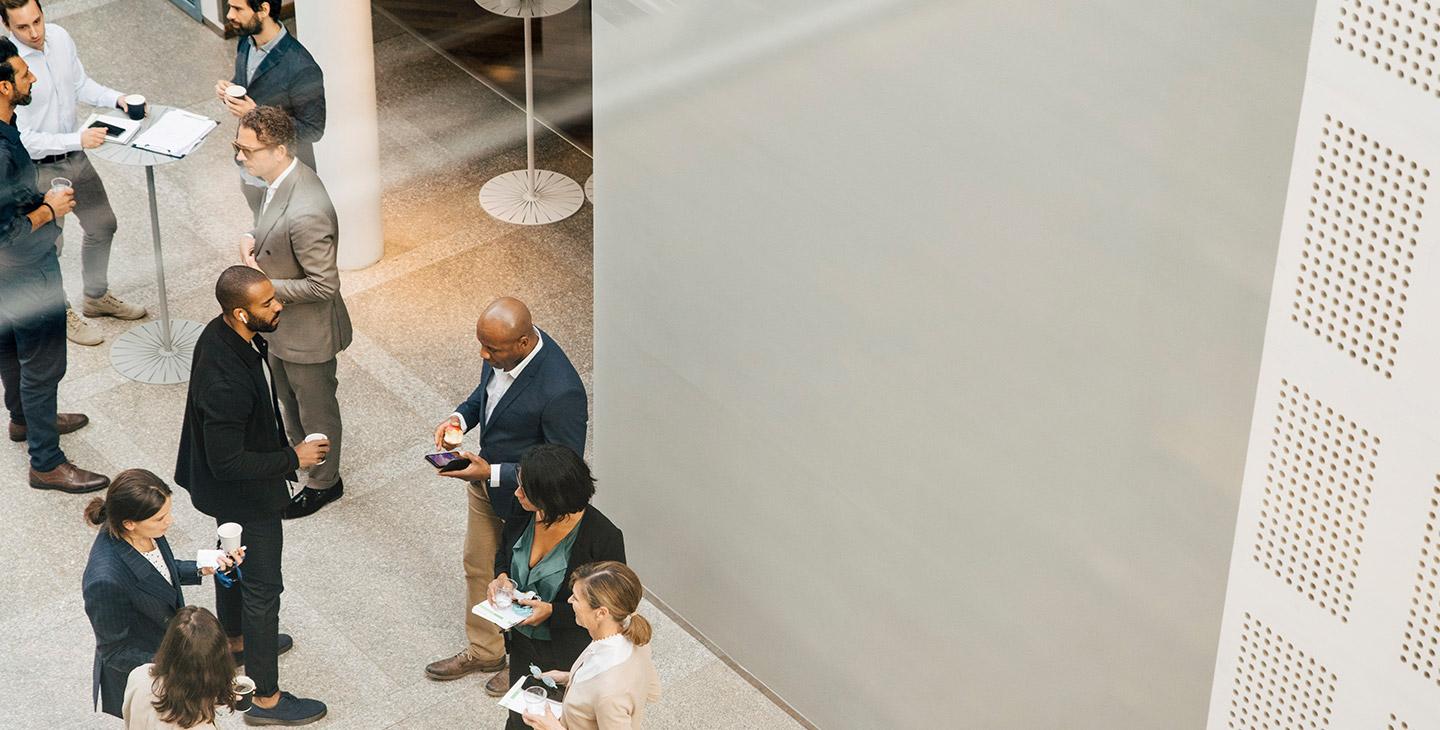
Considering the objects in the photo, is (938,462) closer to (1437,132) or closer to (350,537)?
(1437,132)

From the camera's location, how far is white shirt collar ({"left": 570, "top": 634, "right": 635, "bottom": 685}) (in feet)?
15.2

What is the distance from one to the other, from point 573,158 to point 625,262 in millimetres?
3720

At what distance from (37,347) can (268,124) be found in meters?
1.58

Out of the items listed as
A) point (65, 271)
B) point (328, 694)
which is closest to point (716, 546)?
point (328, 694)

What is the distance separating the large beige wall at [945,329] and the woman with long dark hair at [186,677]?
7.03ft

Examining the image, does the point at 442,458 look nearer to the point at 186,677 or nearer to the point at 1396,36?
the point at 186,677

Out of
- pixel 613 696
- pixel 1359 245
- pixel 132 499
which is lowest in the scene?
pixel 613 696

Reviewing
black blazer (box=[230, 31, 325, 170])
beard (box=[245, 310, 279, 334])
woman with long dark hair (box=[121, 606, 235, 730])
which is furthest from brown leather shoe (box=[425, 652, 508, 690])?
black blazer (box=[230, 31, 325, 170])

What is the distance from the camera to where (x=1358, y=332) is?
129 inches

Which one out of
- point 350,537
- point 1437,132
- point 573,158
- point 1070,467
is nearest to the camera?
point 1437,132

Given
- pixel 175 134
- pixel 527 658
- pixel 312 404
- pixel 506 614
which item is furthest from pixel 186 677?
pixel 175 134

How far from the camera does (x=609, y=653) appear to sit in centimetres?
464

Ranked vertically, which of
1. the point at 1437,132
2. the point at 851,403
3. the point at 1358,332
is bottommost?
the point at 851,403

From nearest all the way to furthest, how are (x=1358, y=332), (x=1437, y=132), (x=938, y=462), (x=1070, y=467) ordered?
(x=1437, y=132)
(x=1358, y=332)
(x=1070, y=467)
(x=938, y=462)
